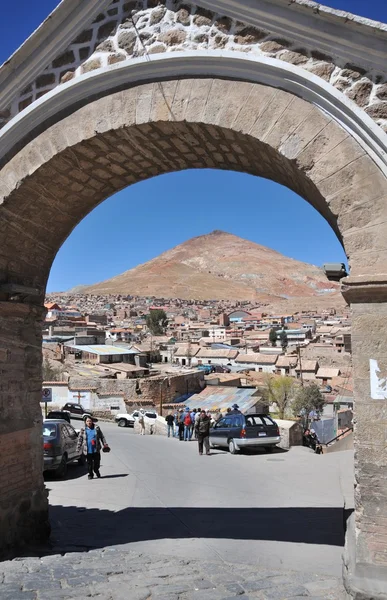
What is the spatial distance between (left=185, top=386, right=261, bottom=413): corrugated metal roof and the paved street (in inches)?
724

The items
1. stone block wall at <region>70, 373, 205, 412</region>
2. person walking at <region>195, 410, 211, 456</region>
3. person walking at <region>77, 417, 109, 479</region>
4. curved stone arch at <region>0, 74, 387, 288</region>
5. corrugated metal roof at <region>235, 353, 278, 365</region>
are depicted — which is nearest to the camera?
curved stone arch at <region>0, 74, 387, 288</region>

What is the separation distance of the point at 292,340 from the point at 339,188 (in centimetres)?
7768

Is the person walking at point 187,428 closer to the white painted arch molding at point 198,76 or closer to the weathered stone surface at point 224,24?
the white painted arch molding at point 198,76

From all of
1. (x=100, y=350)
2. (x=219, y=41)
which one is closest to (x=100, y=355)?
(x=100, y=350)

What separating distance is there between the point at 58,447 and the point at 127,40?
7.97m

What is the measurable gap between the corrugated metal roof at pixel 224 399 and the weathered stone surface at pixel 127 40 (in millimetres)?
24129

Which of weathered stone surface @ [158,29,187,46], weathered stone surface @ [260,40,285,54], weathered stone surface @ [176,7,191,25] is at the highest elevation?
weathered stone surface @ [176,7,191,25]

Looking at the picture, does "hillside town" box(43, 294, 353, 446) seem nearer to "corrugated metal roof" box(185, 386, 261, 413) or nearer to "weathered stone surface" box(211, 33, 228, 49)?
"corrugated metal roof" box(185, 386, 261, 413)

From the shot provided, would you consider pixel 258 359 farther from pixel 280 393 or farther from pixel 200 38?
pixel 200 38

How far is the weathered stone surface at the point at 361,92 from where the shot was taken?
4.09 metres

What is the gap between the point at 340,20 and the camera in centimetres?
407

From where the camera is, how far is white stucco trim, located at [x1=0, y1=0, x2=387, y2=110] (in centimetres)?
406

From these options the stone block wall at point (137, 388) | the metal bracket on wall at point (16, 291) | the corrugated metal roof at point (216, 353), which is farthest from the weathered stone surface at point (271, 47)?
the corrugated metal roof at point (216, 353)

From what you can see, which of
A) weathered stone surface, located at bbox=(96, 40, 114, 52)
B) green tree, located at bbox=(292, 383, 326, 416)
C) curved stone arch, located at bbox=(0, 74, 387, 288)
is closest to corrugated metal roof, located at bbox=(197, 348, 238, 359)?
green tree, located at bbox=(292, 383, 326, 416)
